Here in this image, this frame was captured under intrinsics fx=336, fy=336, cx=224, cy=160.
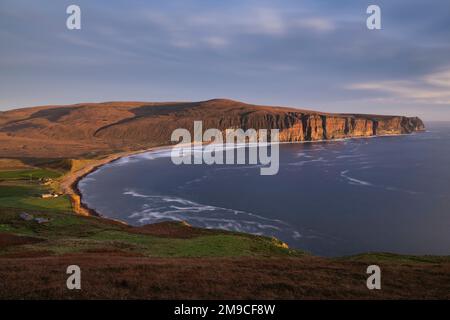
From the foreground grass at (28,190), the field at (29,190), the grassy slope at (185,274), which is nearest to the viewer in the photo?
the grassy slope at (185,274)

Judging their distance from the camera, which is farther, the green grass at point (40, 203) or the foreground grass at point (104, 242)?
the green grass at point (40, 203)

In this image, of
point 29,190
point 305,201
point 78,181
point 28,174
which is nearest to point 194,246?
point 305,201

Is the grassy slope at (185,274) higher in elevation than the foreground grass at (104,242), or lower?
higher

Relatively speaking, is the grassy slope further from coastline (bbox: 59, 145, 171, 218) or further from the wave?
coastline (bbox: 59, 145, 171, 218)

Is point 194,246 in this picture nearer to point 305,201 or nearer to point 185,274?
point 185,274

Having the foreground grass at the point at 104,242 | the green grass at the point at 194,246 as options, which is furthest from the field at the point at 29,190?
the green grass at the point at 194,246

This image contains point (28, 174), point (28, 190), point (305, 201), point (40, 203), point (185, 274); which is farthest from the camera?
point (28, 174)

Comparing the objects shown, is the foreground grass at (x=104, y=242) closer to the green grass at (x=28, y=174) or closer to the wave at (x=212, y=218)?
the wave at (x=212, y=218)

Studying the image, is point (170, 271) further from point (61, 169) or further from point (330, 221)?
point (61, 169)

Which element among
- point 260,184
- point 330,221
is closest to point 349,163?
point 260,184
